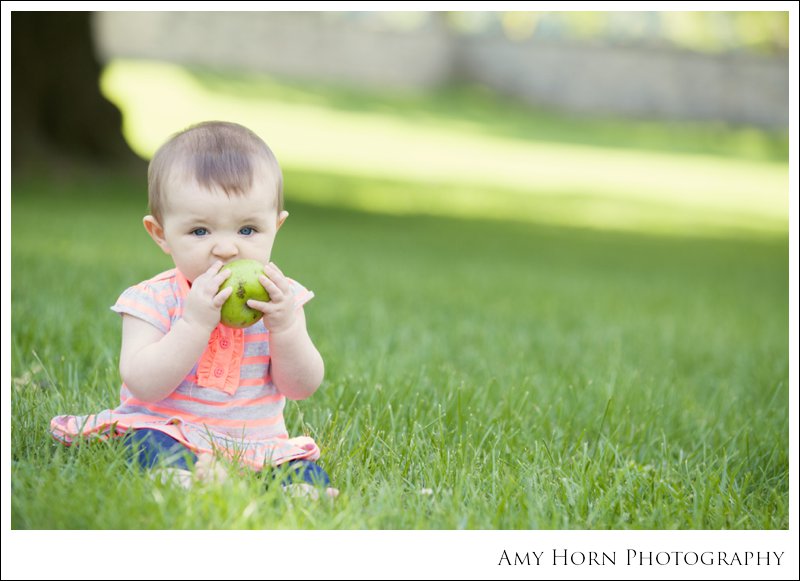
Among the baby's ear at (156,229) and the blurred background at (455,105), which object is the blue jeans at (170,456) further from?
the blurred background at (455,105)

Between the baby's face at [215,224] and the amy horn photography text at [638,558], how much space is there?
87 centimetres

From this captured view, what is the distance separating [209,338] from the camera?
85.7 inches

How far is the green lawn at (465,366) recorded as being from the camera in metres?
2.09

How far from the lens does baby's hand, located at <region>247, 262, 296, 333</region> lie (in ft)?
6.75

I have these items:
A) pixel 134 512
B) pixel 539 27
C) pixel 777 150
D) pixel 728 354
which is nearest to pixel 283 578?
pixel 134 512

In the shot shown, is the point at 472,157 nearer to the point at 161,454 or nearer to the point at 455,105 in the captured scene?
the point at 455,105

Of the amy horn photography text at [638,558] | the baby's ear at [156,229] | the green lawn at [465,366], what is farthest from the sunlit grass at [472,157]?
the amy horn photography text at [638,558]

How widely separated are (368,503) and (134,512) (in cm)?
51

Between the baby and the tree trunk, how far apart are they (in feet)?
25.4

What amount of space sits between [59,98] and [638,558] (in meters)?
8.90

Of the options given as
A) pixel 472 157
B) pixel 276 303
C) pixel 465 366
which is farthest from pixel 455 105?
pixel 276 303

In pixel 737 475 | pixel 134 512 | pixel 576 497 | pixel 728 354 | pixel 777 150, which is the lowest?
pixel 777 150

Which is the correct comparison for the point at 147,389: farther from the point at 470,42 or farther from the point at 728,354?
the point at 470,42

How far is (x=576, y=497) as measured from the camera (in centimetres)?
225
